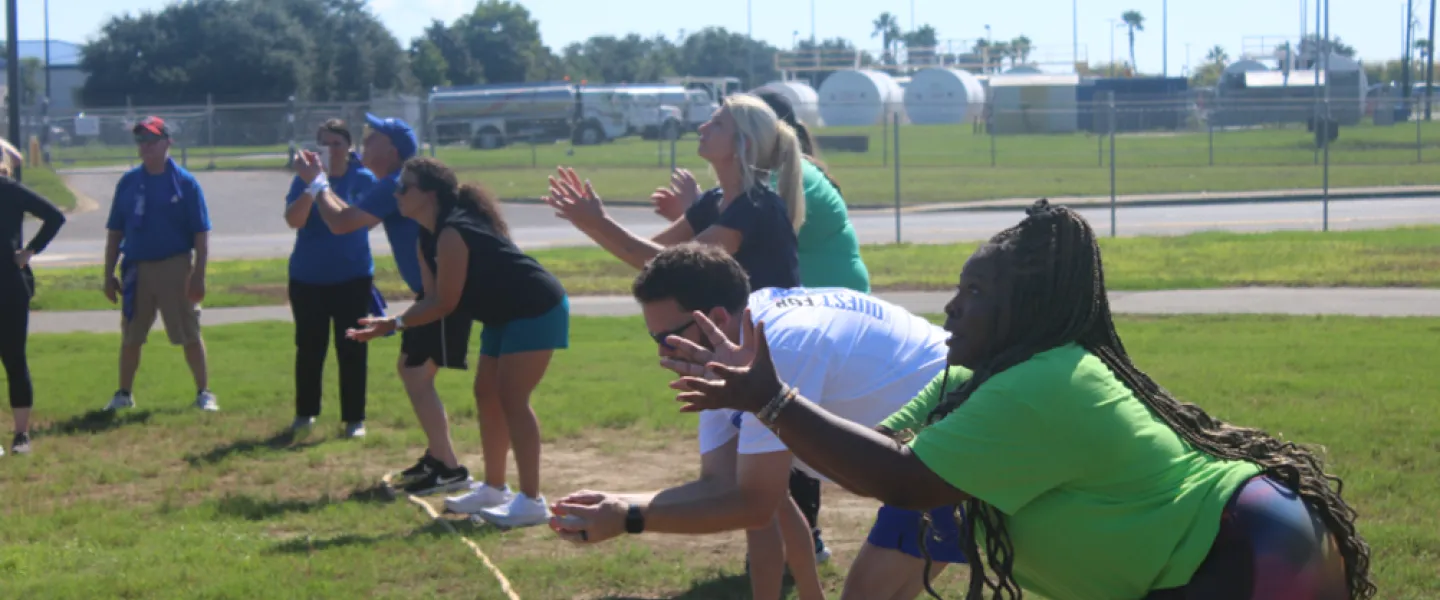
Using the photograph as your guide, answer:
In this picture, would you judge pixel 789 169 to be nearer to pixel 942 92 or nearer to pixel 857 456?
pixel 857 456

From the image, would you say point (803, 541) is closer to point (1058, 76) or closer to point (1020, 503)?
point (1020, 503)

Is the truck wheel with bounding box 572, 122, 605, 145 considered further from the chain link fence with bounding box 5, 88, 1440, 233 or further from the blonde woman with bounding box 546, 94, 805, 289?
the blonde woman with bounding box 546, 94, 805, 289

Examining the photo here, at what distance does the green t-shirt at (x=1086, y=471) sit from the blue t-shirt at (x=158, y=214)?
7.82m

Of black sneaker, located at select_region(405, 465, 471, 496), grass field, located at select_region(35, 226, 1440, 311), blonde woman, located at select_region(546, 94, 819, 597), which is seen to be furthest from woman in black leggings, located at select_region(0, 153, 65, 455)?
grass field, located at select_region(35, 226, 1440, 311)

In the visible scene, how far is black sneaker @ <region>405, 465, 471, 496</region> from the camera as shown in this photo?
7395 mm

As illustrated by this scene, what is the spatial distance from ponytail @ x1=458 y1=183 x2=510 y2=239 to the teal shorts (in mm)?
474

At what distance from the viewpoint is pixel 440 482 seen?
7.45 metres

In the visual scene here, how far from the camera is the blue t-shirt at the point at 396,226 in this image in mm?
7734

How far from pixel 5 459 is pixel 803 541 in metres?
5.53

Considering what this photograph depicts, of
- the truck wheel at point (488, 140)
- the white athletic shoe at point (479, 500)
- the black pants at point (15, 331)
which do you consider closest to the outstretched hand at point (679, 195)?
the white athletic shoe at point (479, 500)

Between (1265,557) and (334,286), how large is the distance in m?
6.96

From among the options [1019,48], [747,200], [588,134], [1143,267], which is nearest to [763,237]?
[747,200]

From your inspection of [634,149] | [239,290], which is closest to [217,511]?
[239,290]

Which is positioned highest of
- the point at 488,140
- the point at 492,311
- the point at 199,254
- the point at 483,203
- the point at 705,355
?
the point at 488,140
